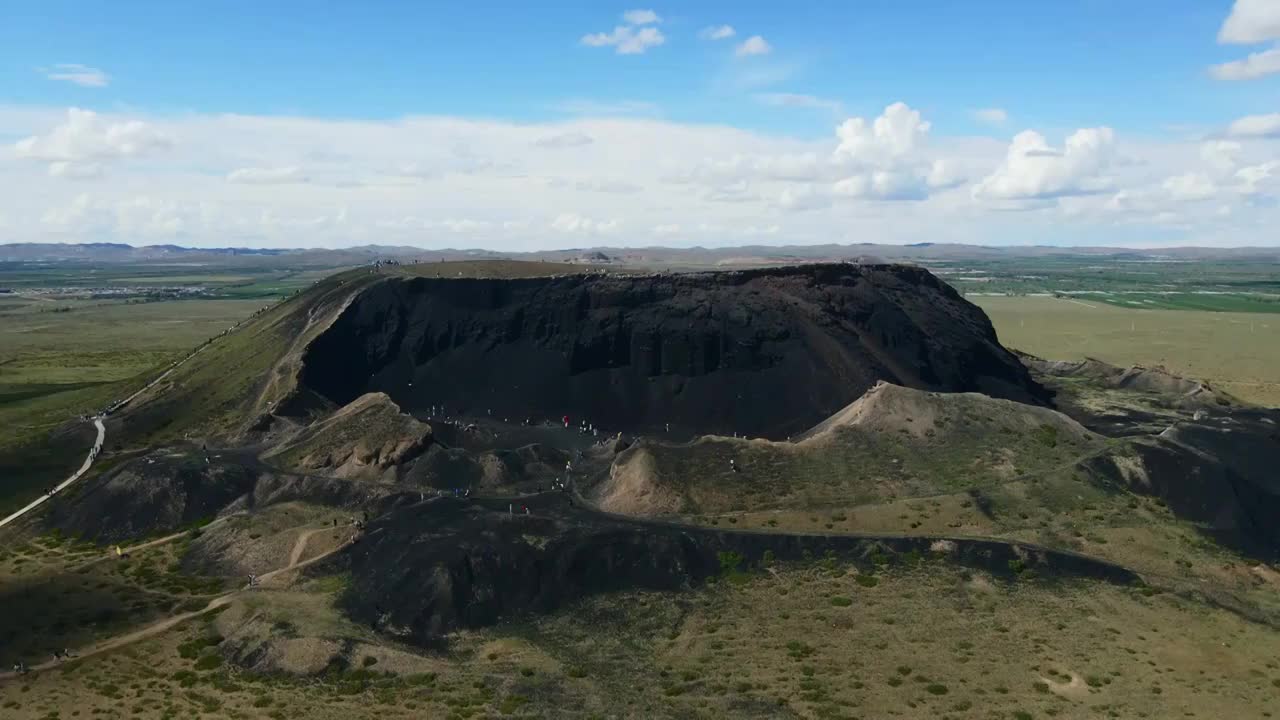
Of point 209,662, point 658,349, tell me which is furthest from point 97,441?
point 658,349

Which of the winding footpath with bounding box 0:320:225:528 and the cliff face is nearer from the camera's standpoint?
the winding footpath with bounding box 0:320:225:528

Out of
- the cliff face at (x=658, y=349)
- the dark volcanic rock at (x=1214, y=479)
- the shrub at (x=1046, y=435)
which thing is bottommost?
the dark volcanic rock at (x=1214, y=479)

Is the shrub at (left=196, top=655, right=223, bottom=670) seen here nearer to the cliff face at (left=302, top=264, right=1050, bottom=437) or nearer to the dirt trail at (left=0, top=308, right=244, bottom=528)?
the dirt trail at (left=0, top=308, right=244, bottom=528)

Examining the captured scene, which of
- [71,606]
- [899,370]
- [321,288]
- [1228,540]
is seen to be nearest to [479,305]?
[321,288]

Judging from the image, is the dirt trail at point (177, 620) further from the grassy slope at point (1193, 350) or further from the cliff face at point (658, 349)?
the grassy slope at point (1193, 350)

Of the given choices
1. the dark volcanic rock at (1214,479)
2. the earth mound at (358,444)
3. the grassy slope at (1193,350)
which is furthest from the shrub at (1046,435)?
the grassy slope at (1193,350)

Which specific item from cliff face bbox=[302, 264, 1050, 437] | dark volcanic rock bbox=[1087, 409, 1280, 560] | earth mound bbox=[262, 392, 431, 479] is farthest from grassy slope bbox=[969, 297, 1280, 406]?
earth mound bbox=[262, 392, 431, 479]
